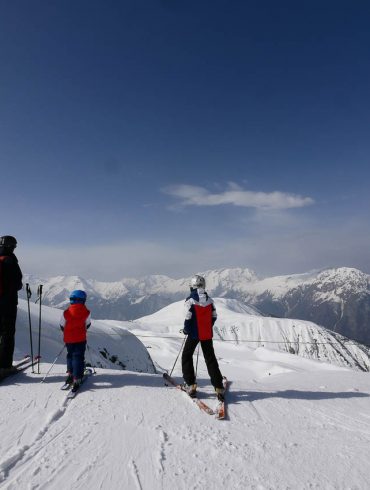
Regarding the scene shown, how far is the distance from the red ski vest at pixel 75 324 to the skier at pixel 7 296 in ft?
4.79

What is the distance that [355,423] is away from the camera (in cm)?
674

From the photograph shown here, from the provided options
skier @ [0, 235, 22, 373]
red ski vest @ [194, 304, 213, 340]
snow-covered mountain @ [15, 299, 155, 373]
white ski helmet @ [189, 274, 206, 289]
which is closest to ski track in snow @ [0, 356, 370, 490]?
skier @ [0, 235, 22, 373]

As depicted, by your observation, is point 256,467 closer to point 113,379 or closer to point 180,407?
point 180,407

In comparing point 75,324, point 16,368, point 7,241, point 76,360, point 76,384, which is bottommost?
point 76,384

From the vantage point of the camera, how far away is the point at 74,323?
28.7ft

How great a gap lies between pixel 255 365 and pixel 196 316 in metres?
76.7

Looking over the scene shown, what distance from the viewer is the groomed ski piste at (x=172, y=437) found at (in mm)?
4449

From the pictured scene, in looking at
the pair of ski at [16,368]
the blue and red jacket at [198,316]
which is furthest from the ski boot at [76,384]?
the blue and red jacket at [198,316]

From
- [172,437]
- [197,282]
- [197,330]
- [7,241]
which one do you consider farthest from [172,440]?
[7,241]

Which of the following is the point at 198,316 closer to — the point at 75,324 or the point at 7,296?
the point at 75,324

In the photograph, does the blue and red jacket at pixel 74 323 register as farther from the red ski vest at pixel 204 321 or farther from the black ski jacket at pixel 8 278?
the red ski vest at pixel 204 321

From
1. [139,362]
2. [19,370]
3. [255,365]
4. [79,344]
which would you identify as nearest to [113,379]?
[79,344]

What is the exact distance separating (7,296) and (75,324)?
192 cm

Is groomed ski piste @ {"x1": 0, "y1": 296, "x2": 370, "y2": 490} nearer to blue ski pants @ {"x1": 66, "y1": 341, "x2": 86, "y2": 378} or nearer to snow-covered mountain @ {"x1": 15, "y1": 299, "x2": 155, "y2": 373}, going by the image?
blue ski pants @ {"x1": 66, "y1": 341, "x2": 86, "y2": 378}
